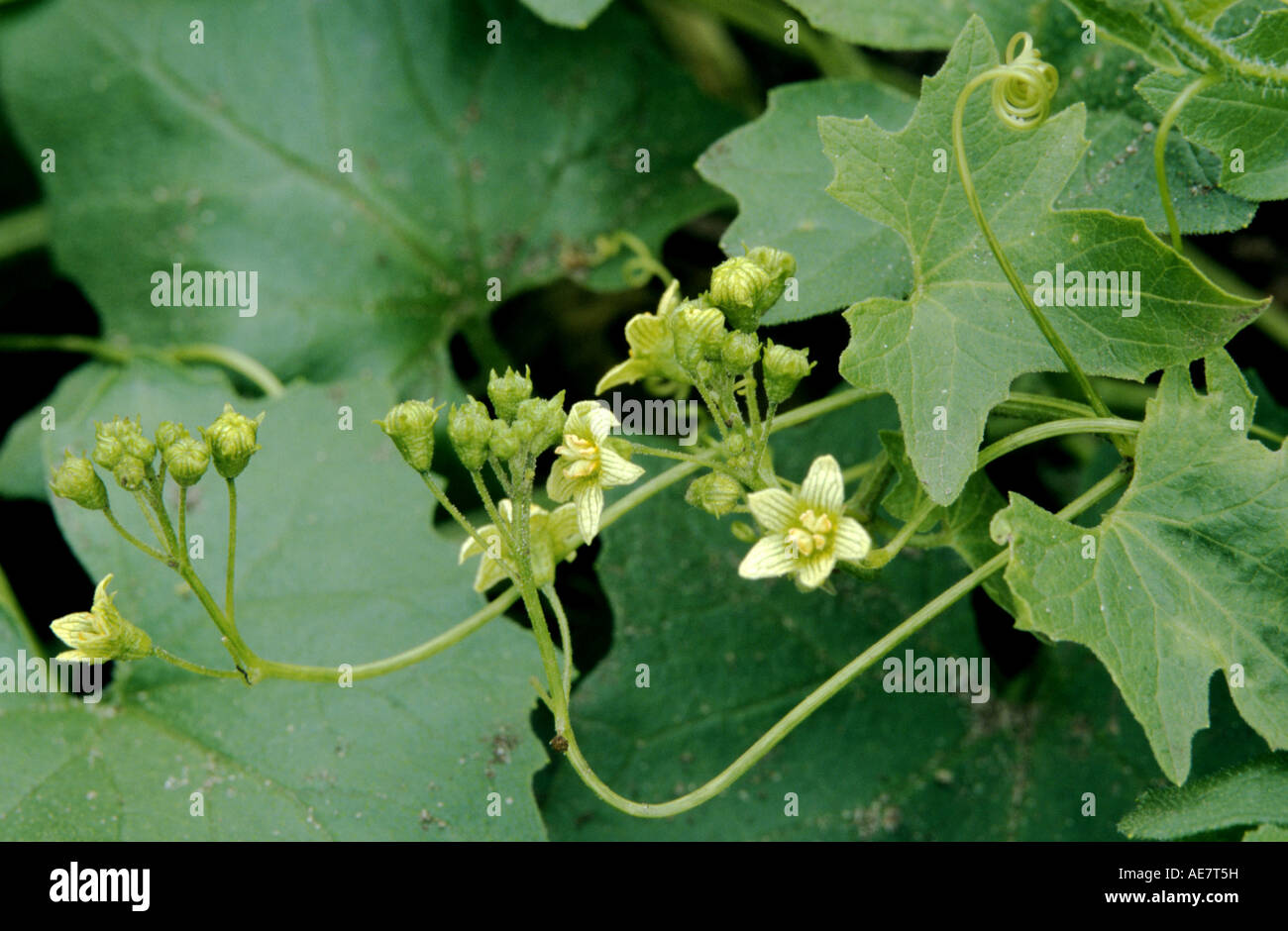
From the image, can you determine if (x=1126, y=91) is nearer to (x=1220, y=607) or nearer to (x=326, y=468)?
(x=1220, y=607)

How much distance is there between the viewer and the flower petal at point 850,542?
1.15 meters

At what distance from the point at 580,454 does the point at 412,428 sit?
185mm

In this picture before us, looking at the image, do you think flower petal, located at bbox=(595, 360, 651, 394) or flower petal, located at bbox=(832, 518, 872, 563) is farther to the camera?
flower petal, located at bbox=(595, 360, 651, 394)

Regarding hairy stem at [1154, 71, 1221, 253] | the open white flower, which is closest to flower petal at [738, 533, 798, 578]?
the open white flower

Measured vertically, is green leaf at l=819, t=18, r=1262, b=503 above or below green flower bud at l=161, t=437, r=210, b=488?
above

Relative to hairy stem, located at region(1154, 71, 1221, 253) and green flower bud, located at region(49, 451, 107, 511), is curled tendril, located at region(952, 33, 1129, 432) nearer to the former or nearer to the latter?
hairy stem, located at region(1154, 71, 1221, 253)

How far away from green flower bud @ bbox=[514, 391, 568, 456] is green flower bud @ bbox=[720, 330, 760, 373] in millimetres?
185

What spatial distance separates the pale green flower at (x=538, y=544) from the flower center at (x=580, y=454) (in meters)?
0.09

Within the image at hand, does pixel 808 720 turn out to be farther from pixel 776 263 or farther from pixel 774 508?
pixel 776 263

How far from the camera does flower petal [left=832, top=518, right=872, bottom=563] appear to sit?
1.15 m

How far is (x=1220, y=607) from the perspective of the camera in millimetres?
1211

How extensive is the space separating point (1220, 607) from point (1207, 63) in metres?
0.62

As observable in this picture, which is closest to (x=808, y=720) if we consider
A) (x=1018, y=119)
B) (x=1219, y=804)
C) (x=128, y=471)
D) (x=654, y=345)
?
(x=1219, y=804)
